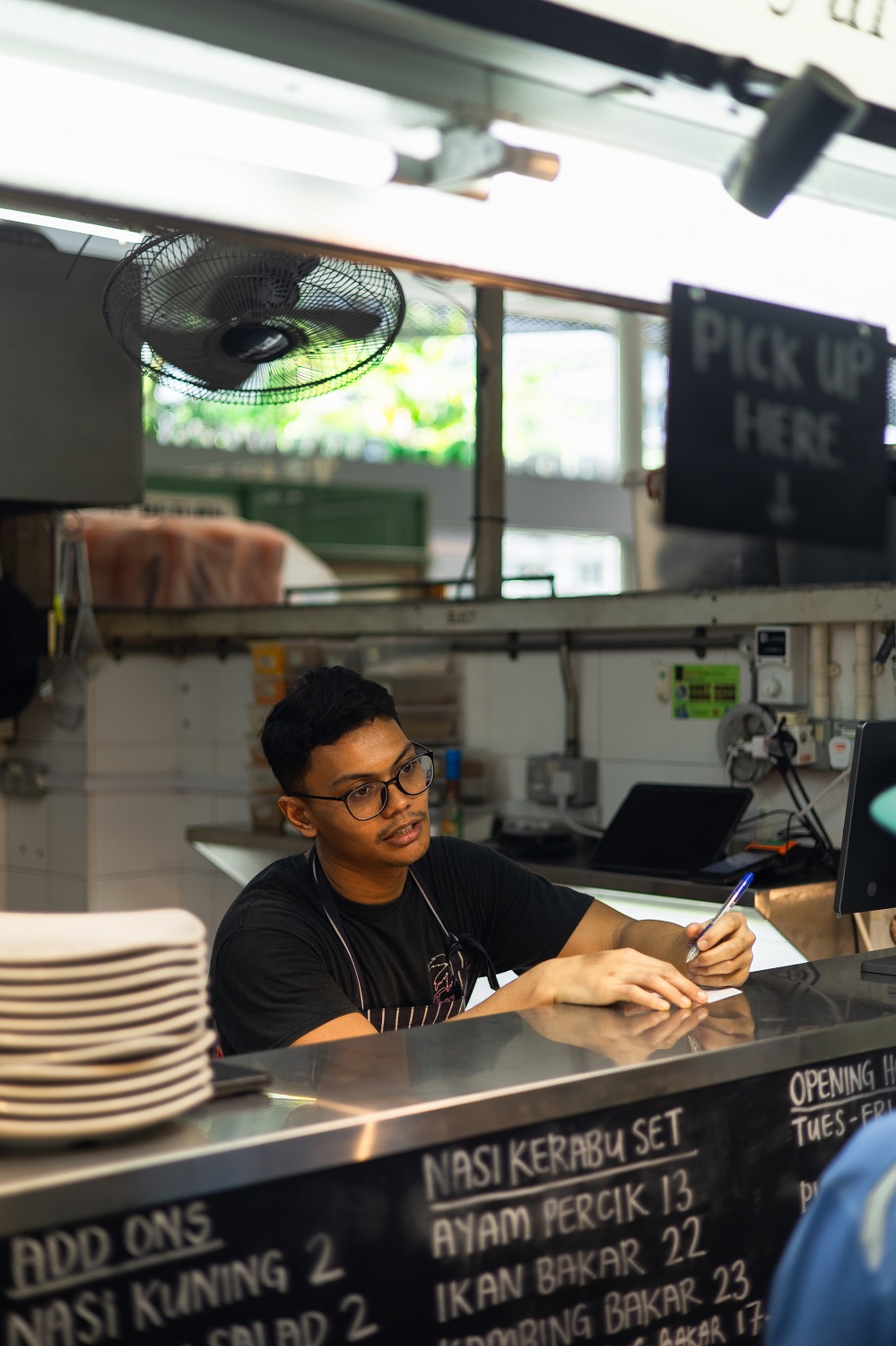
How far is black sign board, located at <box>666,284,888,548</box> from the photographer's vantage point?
1.73 m

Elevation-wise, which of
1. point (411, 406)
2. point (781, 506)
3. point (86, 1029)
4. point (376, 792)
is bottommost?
point (86, 1029)

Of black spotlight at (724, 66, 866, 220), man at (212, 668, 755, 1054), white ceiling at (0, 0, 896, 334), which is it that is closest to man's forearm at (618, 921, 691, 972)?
man at (212, 668, 755, 1054)

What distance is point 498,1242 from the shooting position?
138cm

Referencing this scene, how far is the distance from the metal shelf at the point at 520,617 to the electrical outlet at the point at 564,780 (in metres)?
0.37

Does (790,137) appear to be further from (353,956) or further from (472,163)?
(353,956)

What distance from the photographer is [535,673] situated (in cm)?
434

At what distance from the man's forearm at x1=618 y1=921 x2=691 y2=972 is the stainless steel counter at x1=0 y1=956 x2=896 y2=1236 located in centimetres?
37

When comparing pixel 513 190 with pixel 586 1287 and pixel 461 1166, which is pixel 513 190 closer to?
pixel 461 1166

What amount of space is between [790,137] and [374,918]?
1.39 metres

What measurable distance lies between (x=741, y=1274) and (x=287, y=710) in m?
1.15

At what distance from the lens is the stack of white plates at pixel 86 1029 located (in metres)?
1.16

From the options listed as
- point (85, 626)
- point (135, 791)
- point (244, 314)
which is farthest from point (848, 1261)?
point (135, 791)

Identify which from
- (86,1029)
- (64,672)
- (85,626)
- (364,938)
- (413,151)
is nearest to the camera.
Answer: (86,1029)

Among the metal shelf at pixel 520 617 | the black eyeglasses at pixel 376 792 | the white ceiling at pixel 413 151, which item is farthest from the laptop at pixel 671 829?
the white ceiling at pixel 413 151
